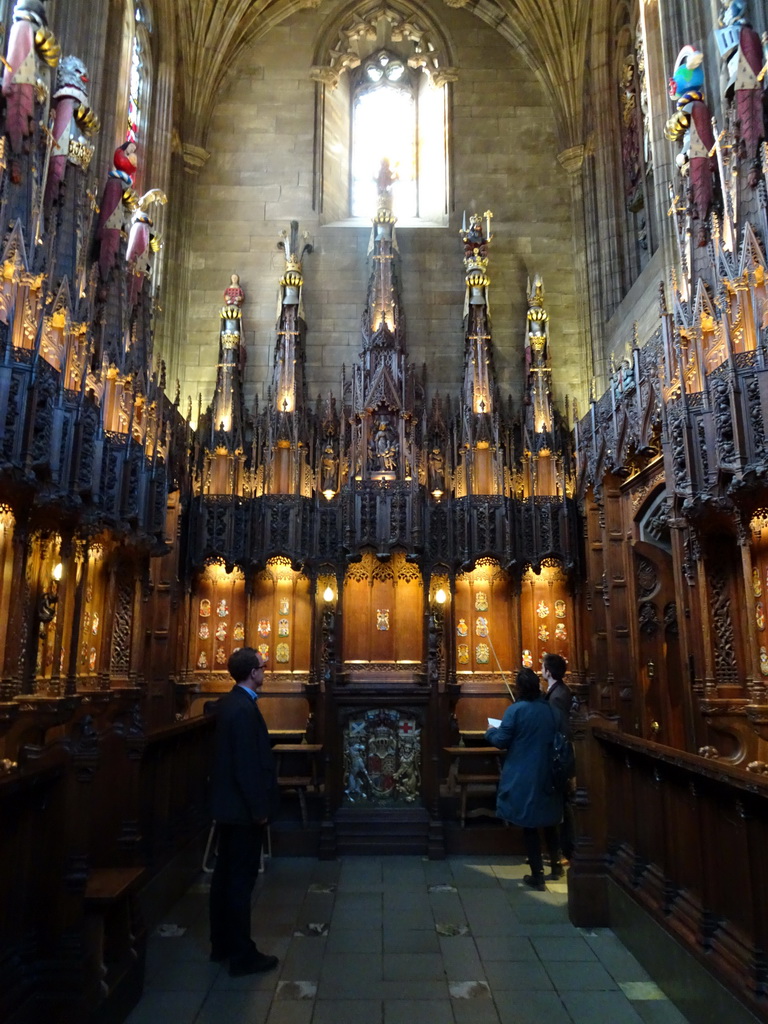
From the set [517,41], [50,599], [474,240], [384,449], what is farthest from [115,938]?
[517,41]

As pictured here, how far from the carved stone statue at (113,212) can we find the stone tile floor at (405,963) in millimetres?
8733

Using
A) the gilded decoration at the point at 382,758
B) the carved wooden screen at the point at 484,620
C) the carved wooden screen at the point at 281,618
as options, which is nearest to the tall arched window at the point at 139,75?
the carved wooden screen at the point at 281,618

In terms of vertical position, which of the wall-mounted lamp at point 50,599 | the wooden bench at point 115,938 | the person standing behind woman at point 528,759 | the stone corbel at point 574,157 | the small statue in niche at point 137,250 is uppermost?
the stone corbel at point 574,157

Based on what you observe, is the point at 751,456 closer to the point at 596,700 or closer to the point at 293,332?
the point at 596,700

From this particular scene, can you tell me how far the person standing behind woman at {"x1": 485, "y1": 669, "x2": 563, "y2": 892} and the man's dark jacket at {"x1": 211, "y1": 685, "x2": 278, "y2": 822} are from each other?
196 cm

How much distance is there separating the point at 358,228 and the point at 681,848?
14.8 meters

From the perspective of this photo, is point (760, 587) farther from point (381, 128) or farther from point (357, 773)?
point (381, 128)

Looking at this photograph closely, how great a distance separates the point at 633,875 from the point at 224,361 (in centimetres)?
1187

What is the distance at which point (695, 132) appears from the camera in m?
9.30

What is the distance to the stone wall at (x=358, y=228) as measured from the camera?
51.3 ft

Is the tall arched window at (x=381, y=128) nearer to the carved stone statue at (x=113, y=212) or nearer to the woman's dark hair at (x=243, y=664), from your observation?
the carved stone statue at (x=113, y=212)

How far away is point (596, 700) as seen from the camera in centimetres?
1170

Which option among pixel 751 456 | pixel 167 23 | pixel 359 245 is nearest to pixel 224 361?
pixel 359 245

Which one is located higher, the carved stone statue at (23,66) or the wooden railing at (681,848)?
the carved stone statue at (23,66)
